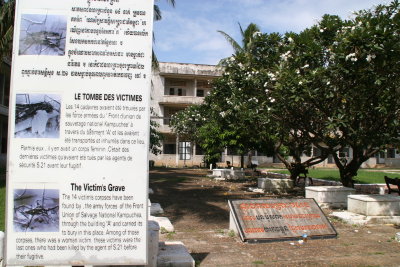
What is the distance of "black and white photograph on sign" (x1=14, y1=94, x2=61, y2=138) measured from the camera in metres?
3.45

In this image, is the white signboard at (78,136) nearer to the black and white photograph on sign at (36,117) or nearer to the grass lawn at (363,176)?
the black and white photograph on sign at (36,117)


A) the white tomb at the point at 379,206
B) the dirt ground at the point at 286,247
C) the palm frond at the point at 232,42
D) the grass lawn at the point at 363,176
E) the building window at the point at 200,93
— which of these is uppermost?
the palm frond at the point at 232,42

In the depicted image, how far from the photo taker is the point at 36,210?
3.43 m

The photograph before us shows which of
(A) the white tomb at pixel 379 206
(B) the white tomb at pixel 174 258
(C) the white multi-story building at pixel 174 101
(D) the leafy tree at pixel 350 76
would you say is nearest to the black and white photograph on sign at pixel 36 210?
(B) the white tomb at pixel 174 258

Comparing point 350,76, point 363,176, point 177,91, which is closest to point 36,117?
point 350,76

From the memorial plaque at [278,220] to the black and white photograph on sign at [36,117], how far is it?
13.6 feet

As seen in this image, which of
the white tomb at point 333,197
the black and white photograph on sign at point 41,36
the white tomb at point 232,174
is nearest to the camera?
the black and white photograph on sign at point 41,36

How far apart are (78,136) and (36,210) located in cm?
80

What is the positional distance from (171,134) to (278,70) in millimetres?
29279

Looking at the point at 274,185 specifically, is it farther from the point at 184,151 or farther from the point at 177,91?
the point at 177,91

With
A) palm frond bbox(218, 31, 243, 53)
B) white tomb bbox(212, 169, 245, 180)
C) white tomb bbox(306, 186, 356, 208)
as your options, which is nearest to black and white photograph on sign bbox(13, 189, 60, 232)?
white tomb bbox(306, 186, 356, 208)

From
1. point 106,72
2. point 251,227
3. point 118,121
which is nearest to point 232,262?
point 251,227

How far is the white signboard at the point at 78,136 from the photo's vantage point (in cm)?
343

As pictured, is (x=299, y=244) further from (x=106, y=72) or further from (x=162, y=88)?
(x=162, y=88)
